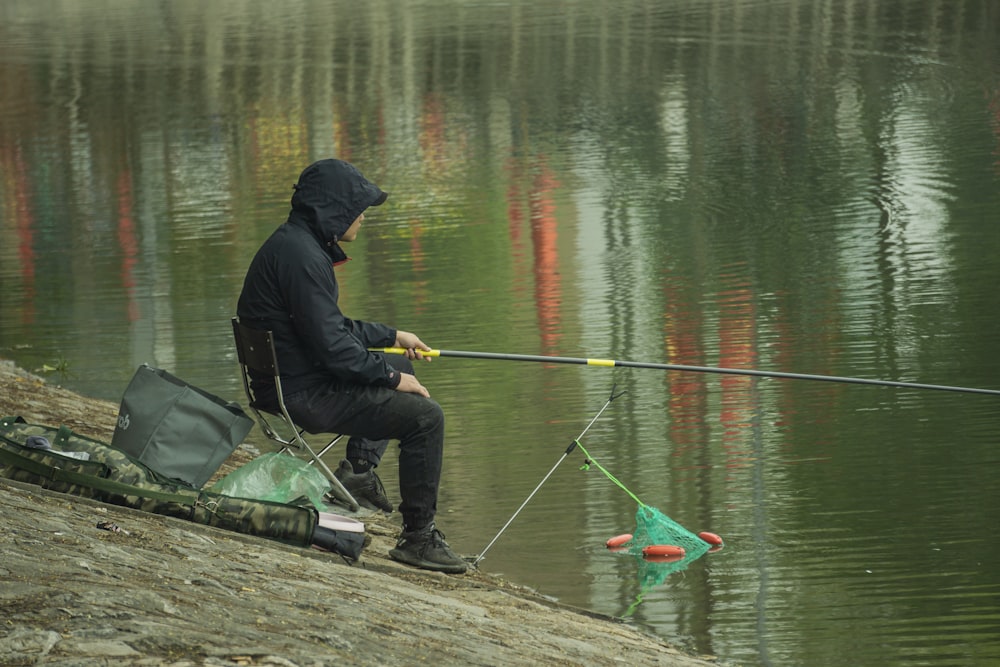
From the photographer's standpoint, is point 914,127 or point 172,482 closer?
point 172,482

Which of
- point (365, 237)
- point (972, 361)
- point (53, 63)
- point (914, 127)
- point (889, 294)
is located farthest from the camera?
point (53, 63)

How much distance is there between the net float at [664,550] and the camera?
6.96m

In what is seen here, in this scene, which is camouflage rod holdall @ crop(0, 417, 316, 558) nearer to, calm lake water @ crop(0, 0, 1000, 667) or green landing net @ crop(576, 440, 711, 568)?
calm lake water @ crop(0, 0, 1000, 667)

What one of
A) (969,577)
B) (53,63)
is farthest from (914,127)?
(53,63)

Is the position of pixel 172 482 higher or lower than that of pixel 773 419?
higher

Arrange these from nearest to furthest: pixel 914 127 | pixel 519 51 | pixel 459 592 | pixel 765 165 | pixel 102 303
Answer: pixel 459 592
pixel 102 303
pixel 765 165
pixel 914 127
pixel 519 51

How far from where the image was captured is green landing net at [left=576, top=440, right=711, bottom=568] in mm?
6945

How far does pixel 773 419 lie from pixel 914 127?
12590 mm

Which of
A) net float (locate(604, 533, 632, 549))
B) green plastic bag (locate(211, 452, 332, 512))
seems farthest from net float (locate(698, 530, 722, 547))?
green plastic bag (locate(211, 452, 332, 512))

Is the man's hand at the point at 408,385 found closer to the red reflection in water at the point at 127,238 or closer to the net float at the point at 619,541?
the net float at the point at 619,541

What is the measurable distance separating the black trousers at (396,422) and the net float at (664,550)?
111 cm

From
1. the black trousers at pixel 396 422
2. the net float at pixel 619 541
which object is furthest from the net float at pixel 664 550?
the black trousers at pixel 396 422

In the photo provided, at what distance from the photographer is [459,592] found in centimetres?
604

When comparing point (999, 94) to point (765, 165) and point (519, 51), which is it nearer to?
point (765, 165)
